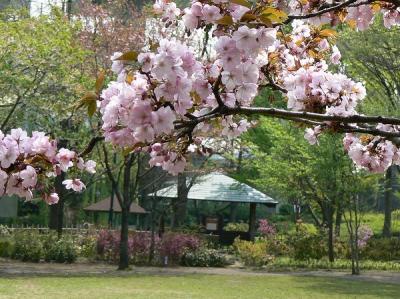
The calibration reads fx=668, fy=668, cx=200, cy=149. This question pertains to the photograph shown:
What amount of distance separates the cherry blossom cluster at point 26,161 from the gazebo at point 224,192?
2284 centimetres

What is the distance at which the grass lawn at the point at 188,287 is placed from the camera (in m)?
12.4

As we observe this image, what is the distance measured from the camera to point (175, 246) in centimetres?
2091

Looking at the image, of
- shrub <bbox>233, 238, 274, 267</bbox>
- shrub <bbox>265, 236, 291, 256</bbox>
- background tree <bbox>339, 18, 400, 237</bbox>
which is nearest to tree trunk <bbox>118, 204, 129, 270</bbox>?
shrub <bbox>233, 238, 274, 267</bbox>

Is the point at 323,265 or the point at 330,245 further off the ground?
the point at 330,245

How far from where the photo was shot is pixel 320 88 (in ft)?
→ 11.4

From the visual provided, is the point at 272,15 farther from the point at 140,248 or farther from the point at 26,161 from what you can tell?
the point at 140,248

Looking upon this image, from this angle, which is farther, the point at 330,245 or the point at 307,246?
the point at 307,246

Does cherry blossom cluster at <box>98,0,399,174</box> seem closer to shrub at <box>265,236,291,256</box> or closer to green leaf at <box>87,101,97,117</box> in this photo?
green leaf at <box>87,101,97,117</box>

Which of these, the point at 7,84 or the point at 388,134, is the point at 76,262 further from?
the point at 388,134

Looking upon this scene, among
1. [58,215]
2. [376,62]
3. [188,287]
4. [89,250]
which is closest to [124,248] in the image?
[89,250]

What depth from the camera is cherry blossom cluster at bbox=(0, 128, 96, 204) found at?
9.52 feet

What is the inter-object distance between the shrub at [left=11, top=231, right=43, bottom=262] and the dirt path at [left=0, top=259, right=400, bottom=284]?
0.50 metres

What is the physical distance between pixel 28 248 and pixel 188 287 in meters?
7.81

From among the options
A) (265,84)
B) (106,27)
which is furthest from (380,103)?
(265,84)
